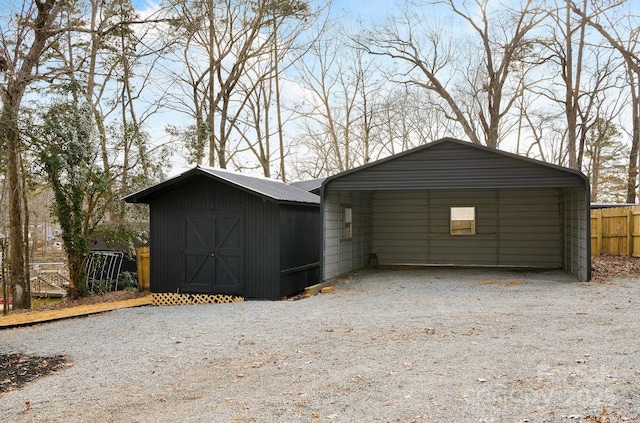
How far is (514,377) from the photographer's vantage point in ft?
16.8

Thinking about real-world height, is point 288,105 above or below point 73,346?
above

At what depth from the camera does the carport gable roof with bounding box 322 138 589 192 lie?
1141 cm

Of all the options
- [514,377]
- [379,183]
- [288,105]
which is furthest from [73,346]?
[288,105]

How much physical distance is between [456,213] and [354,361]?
10.5m

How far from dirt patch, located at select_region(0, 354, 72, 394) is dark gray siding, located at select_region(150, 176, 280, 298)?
4959mm

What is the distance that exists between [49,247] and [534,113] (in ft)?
124

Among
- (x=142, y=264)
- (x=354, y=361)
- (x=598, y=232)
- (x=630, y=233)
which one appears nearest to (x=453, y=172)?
(x=354, y=361)

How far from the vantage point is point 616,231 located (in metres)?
17.0

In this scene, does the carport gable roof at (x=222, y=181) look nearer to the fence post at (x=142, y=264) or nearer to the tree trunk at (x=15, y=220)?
the fence post at (x=142, y=264)

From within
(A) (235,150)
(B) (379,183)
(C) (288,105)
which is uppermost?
(C) (288,105)

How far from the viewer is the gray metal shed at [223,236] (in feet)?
38.6

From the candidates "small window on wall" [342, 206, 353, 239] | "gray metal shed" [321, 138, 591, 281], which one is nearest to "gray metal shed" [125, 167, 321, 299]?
"gray metal shed" [321, 138, 591, 281]

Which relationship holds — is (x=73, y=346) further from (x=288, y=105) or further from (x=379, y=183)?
(x=288, y=105)

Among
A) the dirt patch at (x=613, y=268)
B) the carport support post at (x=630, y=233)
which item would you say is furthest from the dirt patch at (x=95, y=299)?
the carport support post at (x=630, y=233)
